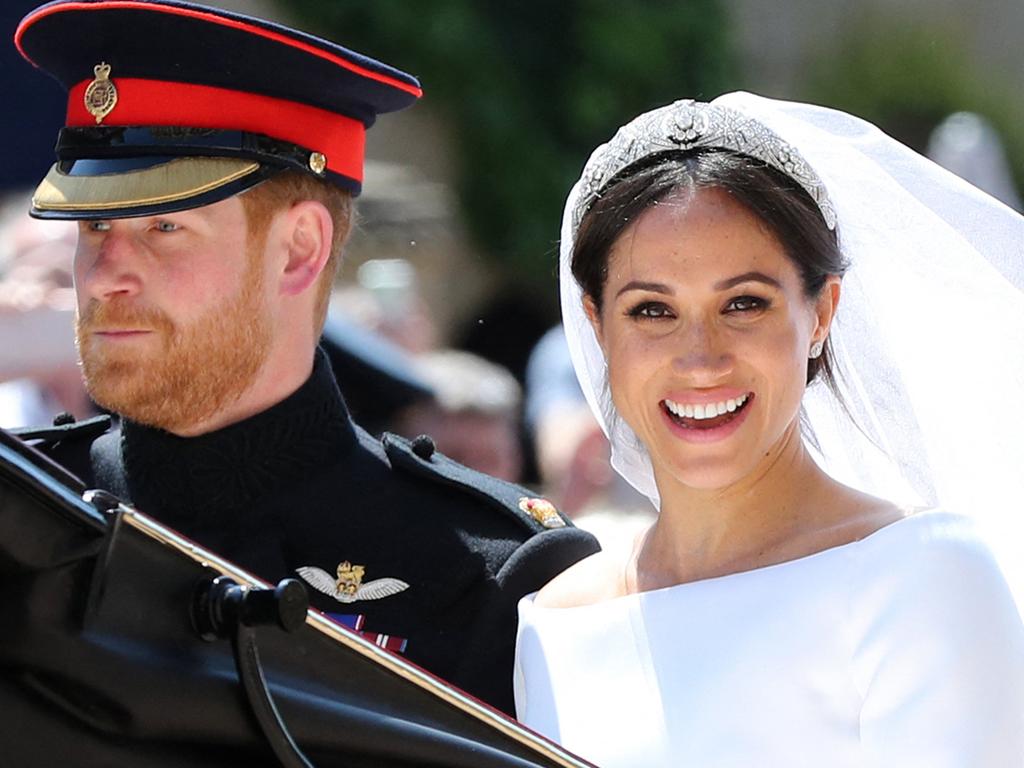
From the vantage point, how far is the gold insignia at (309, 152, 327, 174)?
108 inches

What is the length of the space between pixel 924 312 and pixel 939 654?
651 millimetres

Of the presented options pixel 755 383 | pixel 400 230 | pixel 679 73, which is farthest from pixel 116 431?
pixel 679 73

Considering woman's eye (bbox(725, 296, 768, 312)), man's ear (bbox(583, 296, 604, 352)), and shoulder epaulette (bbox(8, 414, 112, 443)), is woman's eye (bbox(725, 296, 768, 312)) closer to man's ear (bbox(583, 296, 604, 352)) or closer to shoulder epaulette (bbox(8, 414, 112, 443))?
man's ear (bbox(583, 296, 604, 352))

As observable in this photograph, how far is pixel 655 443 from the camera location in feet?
8.05

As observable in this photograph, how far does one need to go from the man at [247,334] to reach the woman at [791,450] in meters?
0.14

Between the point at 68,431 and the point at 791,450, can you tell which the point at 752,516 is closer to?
the point at 791,450

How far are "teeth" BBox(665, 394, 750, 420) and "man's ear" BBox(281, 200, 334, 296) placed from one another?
0.65 meters

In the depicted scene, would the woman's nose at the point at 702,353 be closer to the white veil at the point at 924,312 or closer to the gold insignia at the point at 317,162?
the white veil at the point at 924,312

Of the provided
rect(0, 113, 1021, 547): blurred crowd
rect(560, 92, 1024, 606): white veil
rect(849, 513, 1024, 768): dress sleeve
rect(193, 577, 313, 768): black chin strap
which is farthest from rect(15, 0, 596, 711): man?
rect(193, 577, 313, 768): black chin strap

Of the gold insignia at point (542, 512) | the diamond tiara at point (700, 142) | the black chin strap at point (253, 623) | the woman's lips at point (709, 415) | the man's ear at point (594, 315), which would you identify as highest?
the diamond tiara at point (700, 142)

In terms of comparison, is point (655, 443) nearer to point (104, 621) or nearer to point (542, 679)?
point (542, 679)

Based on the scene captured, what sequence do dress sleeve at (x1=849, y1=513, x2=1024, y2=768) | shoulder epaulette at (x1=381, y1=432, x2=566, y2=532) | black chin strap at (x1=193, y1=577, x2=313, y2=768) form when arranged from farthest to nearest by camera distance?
shoulder epaulette at (x1=381, y1=432, x2=566, y2=532)
dress sleeve at (x1=849, y1=513, x2=1024, y2=768)
black chin strap at (x1=193, y1=577, x2=313, y2=768)

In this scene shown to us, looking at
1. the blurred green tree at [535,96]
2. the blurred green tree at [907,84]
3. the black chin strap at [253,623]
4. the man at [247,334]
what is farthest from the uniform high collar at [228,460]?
the blurred green tree at [907,84]

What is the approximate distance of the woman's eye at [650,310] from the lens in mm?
2418
